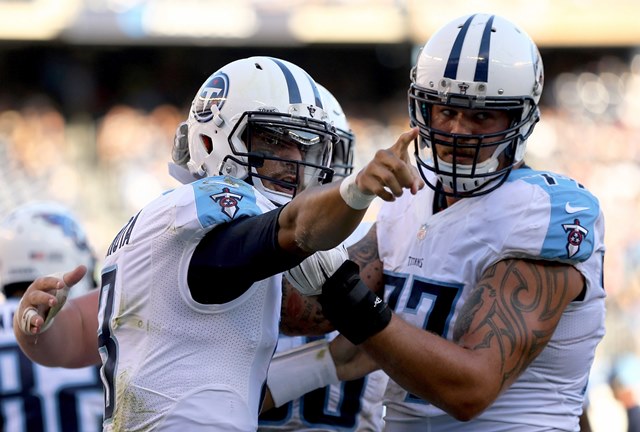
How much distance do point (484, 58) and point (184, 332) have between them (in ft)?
3.93

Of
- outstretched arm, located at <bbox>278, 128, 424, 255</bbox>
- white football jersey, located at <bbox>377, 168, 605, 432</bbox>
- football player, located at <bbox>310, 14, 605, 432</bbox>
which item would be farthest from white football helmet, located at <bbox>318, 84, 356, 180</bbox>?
outstretched arm, located at <bbox>278, 128, 424, 255</bbox>

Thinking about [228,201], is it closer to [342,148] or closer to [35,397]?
[342,148]

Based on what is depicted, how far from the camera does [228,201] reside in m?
2.57

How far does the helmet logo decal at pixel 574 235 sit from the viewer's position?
2.90m

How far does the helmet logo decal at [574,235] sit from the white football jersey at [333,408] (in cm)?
97

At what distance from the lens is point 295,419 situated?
385cm

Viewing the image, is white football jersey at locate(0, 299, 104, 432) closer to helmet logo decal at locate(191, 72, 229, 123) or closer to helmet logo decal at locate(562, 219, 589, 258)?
helmet logo decal at locate(191, 72, 229, 123)

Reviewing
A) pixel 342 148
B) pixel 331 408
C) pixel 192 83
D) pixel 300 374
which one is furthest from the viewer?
pixel 192 83

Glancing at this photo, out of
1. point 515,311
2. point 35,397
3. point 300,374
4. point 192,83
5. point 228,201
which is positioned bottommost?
point 192,83

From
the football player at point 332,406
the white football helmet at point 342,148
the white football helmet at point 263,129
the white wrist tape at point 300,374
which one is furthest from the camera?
the white football helmet at point 342,148

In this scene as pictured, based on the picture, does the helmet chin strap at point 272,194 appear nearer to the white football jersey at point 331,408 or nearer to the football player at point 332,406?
the football player at point 332,406

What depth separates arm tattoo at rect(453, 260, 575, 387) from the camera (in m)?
2.84

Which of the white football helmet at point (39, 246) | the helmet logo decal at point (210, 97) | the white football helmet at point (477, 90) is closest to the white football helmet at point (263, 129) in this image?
the helmet logo decal at point (210, 97)

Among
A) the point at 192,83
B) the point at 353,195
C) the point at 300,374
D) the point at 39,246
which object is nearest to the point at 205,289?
the point at 353,195
